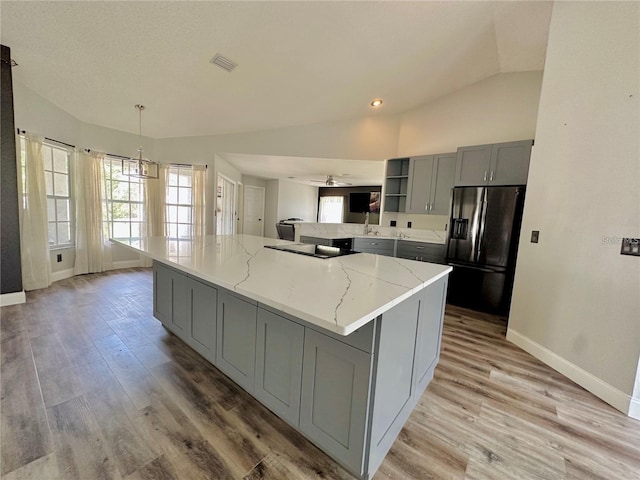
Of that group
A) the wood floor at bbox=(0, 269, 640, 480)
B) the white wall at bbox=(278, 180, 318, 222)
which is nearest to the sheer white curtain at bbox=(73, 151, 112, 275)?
the wood floor at bbox=(0, 269, 640, 480)

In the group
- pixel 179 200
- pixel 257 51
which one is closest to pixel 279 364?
pixel 257 51

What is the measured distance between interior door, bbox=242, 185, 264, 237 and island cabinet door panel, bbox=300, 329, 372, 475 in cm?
708

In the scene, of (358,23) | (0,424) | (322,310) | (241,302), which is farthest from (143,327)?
(358,23)

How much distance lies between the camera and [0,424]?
1403 mm

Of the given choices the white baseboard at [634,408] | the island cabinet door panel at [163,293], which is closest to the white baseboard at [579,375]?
the white baseboard at [634,408]

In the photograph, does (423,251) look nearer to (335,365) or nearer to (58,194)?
(335,365)

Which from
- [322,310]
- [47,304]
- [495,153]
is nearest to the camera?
[322,310]

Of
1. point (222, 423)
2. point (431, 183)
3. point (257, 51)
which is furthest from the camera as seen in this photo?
point (431, 183)

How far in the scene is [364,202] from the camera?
29.4 feet

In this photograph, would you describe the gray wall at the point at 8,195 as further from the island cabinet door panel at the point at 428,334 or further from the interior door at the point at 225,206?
the island cabinet door panel at the point at 428,334

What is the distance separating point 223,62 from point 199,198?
2.80 meters

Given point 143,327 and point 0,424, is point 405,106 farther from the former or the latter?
point 0,424

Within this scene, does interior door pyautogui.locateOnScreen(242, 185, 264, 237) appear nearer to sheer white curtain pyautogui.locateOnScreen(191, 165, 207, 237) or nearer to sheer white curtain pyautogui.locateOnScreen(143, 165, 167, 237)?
sheer white curtain pyautogui.locateOnScreen(191, 165, 207, 237)

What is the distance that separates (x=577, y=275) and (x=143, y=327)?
384 centimetres
